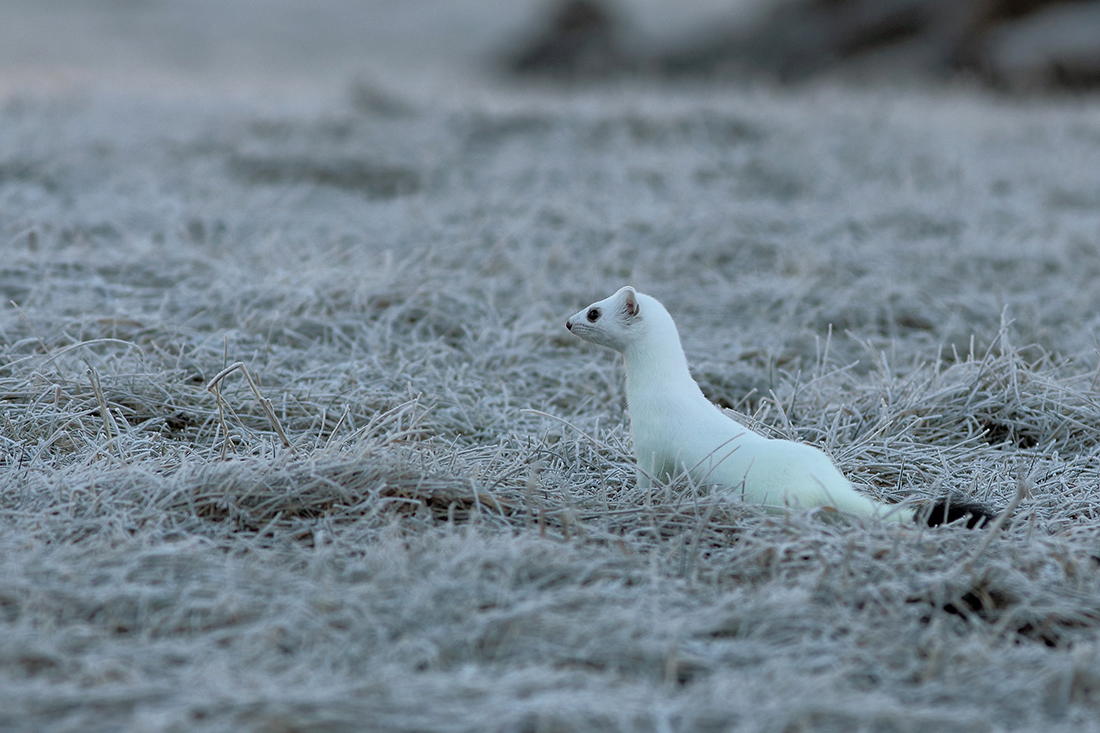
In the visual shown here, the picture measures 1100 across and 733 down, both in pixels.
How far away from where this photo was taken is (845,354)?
3.70 m

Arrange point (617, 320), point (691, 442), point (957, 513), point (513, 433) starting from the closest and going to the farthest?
point (957, 513)
point (691, 442)
point (617, 320)
point (513, 433)

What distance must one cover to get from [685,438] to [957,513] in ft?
2.03

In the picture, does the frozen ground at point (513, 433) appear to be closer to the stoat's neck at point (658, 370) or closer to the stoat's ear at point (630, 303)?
the stoat's neck at point (658, 370)

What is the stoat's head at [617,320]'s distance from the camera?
2.40 meters

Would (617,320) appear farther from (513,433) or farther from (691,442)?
(513,433)

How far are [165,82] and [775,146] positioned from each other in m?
6.27

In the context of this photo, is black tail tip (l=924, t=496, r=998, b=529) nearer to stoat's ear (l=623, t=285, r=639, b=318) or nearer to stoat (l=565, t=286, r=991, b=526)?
stoat (l=565, t=286, r=991, b=526)

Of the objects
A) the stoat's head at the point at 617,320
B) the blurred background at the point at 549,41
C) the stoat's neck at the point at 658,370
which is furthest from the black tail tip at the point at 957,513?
the blurred background at the point at 549,41

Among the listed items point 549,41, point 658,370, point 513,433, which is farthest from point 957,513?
point 549,41

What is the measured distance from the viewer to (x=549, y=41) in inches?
690

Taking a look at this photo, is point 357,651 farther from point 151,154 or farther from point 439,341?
point 151,154

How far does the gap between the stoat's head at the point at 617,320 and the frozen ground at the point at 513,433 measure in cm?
29

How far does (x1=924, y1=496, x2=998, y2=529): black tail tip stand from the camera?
207 centimetres

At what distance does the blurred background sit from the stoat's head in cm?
700
